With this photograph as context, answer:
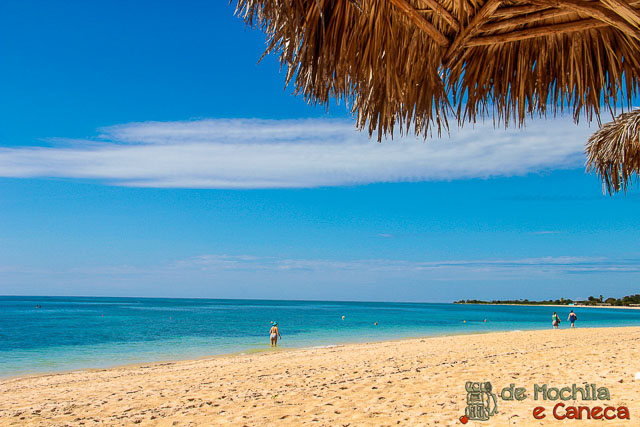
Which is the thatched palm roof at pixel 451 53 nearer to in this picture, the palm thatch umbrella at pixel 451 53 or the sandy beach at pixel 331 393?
the palm thatch umbrella at pixel 451 53

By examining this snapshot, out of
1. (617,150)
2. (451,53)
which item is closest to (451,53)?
(451,53)

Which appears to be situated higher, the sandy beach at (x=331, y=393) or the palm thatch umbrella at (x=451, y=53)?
the palm thatch umbrella at (x=451, y=53)

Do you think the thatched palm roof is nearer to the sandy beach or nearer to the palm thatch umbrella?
the palm thatch umbrella

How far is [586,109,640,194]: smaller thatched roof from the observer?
19.4 ft

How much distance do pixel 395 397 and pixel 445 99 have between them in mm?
4360

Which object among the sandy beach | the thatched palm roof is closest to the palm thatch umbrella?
the thatched palm roof

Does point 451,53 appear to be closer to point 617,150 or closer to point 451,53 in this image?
point 451,53

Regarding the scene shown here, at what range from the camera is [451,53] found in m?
2.58

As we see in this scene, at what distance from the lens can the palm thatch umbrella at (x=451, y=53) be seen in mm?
2273

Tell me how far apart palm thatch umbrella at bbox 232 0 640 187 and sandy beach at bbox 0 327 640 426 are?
3.07m

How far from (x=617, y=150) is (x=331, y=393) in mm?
5149

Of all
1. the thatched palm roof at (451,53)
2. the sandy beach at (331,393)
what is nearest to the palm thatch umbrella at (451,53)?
the thatched palm roof at (451,53)

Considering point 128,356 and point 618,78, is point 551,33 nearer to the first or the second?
point 618,78

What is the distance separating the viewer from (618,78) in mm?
2672
